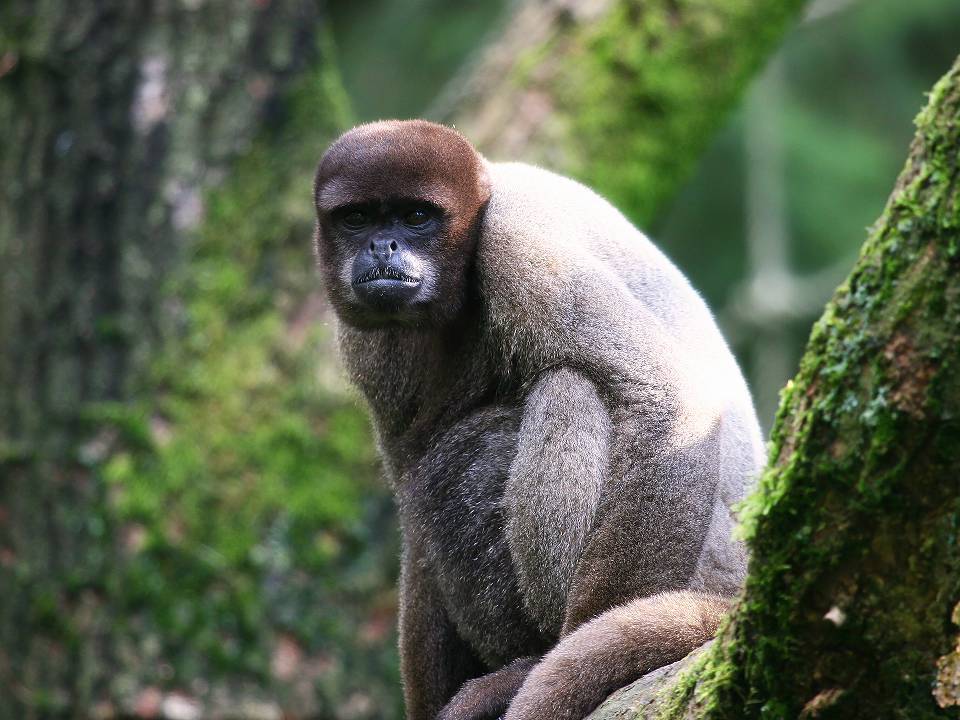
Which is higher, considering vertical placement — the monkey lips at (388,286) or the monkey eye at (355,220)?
the monkey eye at (355,220)

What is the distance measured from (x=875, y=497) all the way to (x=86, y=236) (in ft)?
19.2

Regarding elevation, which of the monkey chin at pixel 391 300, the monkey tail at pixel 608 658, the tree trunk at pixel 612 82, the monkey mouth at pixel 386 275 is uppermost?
the tree trunk at pixel 612 82

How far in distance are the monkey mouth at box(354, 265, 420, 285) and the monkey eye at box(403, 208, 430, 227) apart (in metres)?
0.20

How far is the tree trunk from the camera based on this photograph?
752cm

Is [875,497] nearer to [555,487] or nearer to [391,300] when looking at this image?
[555,487]

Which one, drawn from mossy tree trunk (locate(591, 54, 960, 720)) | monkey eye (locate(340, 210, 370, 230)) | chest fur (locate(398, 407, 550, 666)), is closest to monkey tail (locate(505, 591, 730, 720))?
chest fur (locate(398, 407, 550, 666))

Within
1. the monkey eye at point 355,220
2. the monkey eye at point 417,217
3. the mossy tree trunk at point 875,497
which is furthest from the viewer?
the monkey eye at point 355,220

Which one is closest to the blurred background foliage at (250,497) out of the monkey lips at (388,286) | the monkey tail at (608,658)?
the monkey lips at (388,286)

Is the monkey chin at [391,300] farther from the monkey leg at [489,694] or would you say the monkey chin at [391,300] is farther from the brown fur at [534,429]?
the monkey leg at [489,694]

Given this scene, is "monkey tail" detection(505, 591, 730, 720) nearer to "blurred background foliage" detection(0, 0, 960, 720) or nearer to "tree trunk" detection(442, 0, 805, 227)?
"blurred background foliage" detection(0, 0, 960, 720)

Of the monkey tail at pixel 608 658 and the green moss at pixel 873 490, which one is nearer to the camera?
the green moss at pixel 873 490

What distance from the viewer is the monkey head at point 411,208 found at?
476 cm

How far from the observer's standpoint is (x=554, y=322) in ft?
14.4

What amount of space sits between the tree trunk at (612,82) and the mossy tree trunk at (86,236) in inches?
57.0
